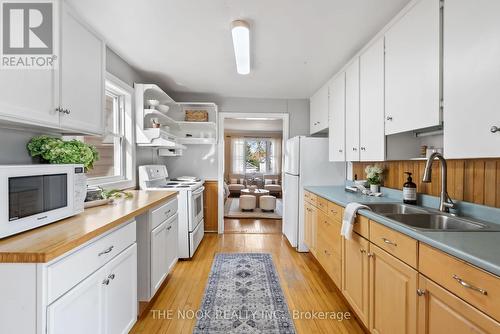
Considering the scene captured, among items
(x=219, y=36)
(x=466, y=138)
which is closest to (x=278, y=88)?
(x=219, y=36)

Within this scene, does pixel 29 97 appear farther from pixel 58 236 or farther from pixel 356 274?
pixel 356 274

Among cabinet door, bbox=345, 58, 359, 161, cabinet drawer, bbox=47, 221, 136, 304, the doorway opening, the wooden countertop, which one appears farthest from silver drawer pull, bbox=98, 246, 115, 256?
the doorway opening

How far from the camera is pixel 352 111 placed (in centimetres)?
259

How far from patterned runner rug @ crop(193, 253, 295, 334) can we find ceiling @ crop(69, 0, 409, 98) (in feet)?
7.99

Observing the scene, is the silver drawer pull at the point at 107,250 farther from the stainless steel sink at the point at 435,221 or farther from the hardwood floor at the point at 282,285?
the stainless steel sink at the point at 435,221

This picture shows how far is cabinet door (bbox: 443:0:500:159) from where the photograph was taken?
3.64 ft

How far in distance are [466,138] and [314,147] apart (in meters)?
2.17

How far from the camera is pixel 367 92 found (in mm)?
2273

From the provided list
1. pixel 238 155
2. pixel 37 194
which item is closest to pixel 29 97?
pixel 37 194

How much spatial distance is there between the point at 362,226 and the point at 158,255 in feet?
5.71

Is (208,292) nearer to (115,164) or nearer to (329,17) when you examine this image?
(115,164)

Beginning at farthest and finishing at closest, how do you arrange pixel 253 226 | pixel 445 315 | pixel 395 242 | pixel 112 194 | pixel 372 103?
pixel 253 226, pixel 372 103, pixel 112 194, pixel 395 242, pixel 445 315

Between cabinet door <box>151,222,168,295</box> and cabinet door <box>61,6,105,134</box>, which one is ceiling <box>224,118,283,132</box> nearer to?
cabinet door <box>151,222,168,295</box>

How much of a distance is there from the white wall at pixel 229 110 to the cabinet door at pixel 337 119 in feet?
3.45
